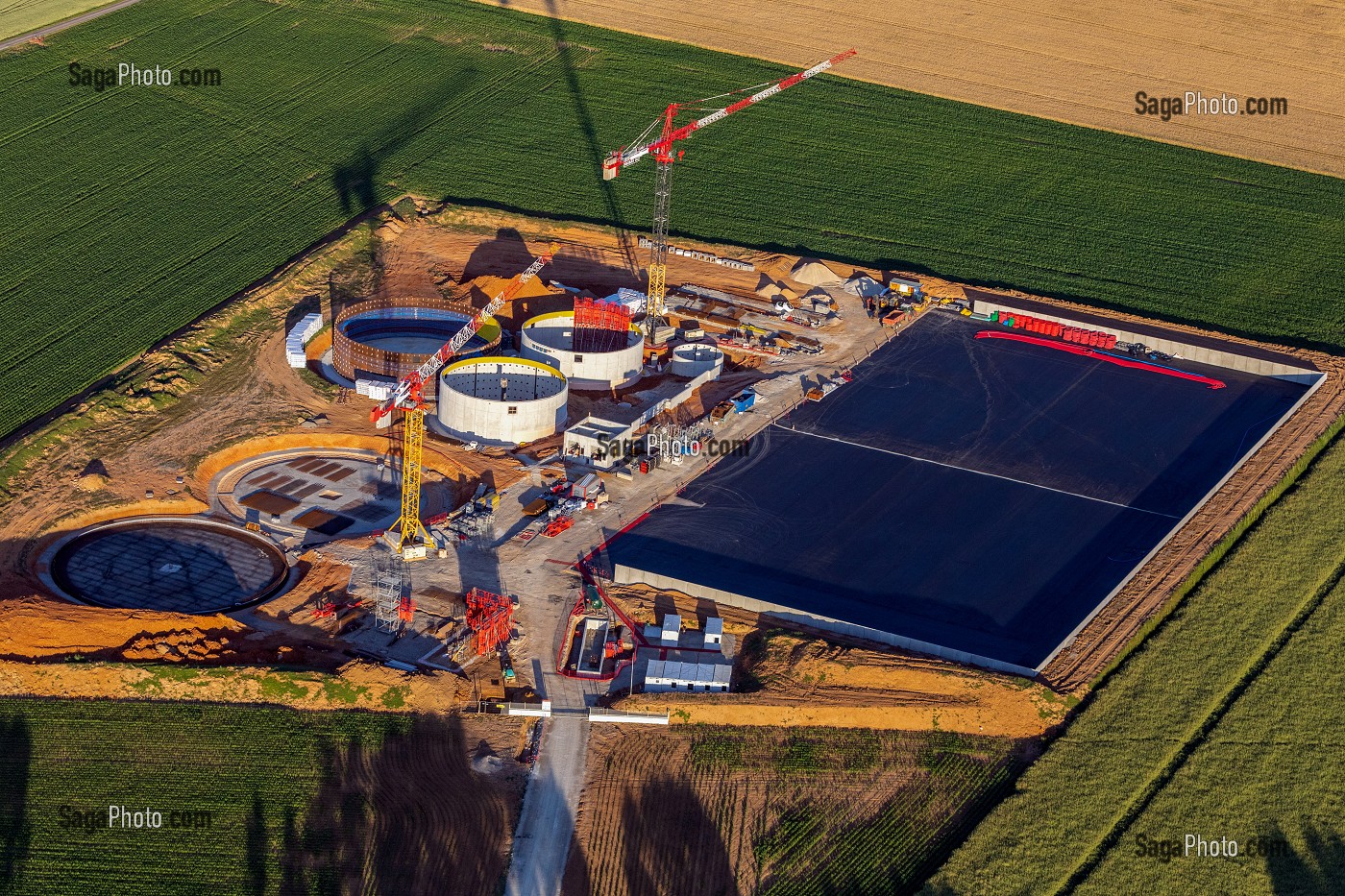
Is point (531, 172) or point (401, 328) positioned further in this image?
point (531, 172)

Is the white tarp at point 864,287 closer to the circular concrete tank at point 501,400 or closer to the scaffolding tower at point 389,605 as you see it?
the circular concrete tank at point 501,400

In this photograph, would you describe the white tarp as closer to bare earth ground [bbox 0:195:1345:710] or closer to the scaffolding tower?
bare earth ground [bbox 0:195:1345:710]

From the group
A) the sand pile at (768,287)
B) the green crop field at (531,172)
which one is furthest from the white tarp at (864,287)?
the sand pile at (768,287)

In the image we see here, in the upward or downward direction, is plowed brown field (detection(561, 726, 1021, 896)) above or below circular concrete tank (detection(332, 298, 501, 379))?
below

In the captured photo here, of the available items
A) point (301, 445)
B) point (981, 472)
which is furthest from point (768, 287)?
point (301, 445)

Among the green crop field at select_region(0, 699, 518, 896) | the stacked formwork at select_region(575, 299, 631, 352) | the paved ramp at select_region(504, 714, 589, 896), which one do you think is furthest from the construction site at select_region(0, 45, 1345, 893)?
the green crop field at select_region(0, 699, 518, 896)

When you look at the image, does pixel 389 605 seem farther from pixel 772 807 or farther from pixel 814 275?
pixel 814 275
